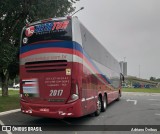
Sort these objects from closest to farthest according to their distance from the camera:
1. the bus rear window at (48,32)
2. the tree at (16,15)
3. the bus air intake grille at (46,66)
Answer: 1. the bus air intake grille at (46,66)
2. the bus rear window at (48,32)
3. the tree at (16,15)

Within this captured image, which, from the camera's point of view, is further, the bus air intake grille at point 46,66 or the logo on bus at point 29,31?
the logo on bus at point 29,31

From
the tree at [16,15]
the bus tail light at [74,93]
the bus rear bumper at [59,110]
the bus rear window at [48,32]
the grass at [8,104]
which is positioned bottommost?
the grass at [8,104]

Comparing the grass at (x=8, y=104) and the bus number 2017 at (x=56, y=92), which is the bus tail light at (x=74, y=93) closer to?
the bus number 2017 at (x=56, y=92)

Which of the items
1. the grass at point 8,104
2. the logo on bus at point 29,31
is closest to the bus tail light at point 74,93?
the logo on bus at point 29,31

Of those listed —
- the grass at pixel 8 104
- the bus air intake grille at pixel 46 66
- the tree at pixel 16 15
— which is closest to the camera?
the bus air intake grille at pixel 46 66

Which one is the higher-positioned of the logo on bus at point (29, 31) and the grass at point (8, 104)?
the logo on bus at point (29, 31)

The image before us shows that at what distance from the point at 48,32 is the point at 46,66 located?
1312 millimetres

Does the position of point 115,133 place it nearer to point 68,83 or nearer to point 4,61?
point 68,83

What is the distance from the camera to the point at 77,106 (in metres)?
10.3

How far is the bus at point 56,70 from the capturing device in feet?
34.4

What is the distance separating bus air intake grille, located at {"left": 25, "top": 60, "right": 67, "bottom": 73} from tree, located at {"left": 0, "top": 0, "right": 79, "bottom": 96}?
272 inches

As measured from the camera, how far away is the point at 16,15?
20766 millimetres

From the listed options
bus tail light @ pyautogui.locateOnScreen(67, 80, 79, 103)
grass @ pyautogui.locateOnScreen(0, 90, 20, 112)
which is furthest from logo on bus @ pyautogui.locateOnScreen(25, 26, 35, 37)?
grass @ pyautogui.locateOnScreen(0, 90, 20, 112)

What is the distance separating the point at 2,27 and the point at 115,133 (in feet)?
44.0
